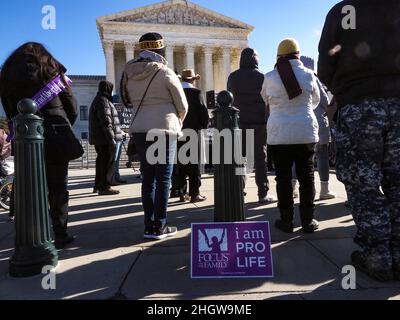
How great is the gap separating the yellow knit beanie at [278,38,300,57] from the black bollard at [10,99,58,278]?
90.3 inches

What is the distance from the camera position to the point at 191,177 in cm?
527

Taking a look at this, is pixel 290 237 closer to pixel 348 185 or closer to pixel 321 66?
pixel 348 185

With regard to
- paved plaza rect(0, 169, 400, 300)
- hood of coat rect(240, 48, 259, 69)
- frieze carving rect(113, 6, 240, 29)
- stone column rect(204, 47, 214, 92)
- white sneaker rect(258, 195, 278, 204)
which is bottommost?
white sneaker rect(258, 195, 278, 204)

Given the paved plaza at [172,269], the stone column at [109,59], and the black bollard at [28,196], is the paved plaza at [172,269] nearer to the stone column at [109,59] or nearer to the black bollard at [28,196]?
the black bollard at [28,196]

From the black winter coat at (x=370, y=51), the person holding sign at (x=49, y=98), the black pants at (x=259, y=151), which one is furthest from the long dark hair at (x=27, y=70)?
the black pants at (x=259, y=151)

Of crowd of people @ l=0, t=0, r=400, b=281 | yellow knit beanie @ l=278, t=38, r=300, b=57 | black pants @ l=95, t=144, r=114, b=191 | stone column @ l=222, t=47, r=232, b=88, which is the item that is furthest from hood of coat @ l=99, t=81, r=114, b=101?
stone column @ l=222, t=47, r=232, b=88

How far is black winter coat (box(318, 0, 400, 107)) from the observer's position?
2457 mm

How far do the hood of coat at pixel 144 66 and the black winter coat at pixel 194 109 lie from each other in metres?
1.76

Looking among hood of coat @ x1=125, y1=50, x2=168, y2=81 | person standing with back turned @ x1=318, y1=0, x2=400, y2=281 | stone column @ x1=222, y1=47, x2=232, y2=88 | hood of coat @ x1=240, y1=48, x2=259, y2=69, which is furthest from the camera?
stone column @ x1=222, y1=47, x2=232, y2=88

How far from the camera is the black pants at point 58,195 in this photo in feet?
10.6

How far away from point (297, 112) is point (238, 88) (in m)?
1.70

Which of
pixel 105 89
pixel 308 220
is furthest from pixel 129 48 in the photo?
pixel 308 220

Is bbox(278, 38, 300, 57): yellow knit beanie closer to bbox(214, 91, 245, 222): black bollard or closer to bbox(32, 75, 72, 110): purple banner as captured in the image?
bbox(214, 91, 245, 222): black bollard
